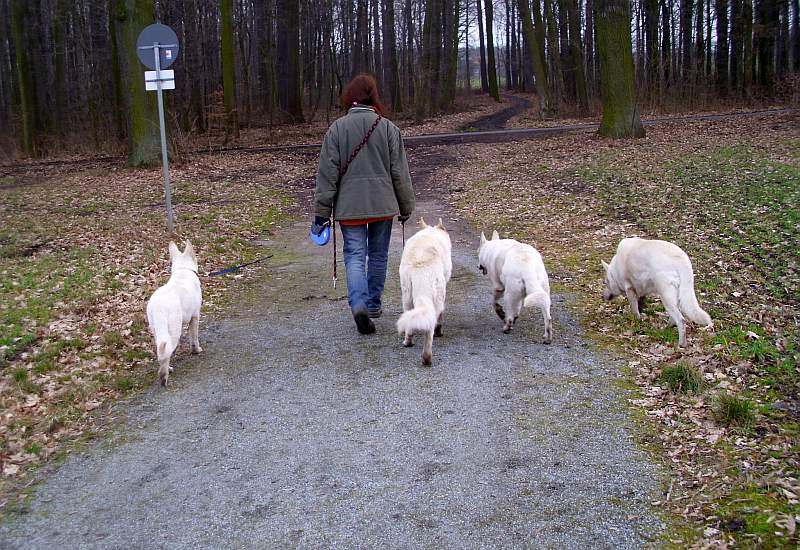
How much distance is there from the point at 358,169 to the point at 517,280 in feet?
6.04

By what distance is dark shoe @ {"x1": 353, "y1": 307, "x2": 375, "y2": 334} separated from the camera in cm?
690

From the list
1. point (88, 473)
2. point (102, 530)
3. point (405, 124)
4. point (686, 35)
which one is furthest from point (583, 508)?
point (686, 35)

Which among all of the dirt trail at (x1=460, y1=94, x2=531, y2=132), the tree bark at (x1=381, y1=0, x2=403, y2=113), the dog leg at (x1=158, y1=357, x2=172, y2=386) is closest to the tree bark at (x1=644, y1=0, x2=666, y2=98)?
the dirt trail at (x1=460, y1=94, x2=531, y2=132)

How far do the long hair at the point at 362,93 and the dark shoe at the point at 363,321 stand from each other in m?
1.97

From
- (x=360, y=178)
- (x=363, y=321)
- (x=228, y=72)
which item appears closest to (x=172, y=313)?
(x=363, y=321)

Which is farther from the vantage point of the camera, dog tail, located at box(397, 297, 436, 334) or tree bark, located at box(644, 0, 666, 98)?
tree bark, located at box(644, 0, 666, 98)

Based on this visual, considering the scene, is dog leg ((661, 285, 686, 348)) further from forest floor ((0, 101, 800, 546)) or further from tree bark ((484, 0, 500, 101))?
tree bark ((484, 0, 500, 101))

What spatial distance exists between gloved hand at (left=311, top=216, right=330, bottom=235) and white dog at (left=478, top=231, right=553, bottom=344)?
68.1 inches

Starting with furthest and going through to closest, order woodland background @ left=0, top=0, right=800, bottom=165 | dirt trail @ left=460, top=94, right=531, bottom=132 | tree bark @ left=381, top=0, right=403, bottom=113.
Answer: tree bark @ left=381, top=0, right=403, bottom=113 → dirt trail @ left=460, top=94, right=531, bottom=132 → woodland background @ left=0, top=0, right=800, bottom=165

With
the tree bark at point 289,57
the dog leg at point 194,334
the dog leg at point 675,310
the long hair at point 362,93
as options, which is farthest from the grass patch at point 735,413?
the tree bark at point 289,57

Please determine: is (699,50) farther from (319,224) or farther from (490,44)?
(319,224)

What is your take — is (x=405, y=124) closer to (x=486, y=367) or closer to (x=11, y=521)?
(x=486, y=367)

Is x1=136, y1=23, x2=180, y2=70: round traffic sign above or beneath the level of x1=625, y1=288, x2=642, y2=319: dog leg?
above

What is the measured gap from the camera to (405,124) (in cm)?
3391
